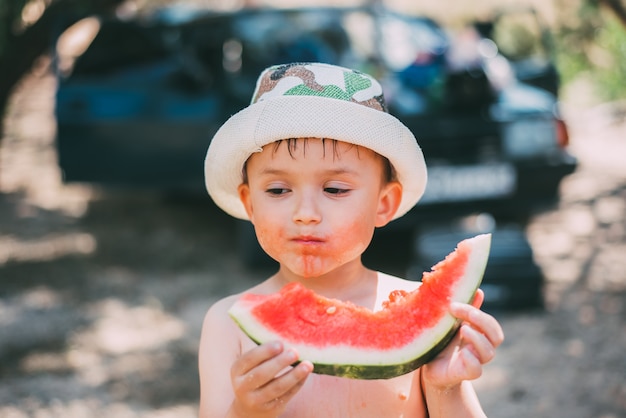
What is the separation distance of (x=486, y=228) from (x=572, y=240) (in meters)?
1.45

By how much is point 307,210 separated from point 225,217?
6365mm

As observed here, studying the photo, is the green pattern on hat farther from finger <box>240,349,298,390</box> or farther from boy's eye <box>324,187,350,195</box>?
finger <box>240,349,298,390</box>

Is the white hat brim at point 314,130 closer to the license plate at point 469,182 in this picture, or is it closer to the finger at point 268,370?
the finger at point 268,370

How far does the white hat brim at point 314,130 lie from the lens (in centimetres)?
178

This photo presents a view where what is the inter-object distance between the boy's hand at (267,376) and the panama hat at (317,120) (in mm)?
517

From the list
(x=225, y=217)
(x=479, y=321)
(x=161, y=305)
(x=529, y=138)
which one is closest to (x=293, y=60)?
(x=529, y=138)

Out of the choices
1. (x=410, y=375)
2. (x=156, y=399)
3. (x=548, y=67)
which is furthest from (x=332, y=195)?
(x=548, y=67)

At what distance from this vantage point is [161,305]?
18.8ft

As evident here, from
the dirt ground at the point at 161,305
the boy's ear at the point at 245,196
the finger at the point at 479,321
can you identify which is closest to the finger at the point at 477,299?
the finger at the point at 479,321

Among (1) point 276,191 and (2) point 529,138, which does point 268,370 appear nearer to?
(1) point 276,191

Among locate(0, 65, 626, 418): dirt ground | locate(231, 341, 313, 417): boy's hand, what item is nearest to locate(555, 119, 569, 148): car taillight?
locate(0, 65, 626, 418): dirt ground

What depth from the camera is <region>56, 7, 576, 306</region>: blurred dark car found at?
5926mm

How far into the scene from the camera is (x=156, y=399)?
439 cm

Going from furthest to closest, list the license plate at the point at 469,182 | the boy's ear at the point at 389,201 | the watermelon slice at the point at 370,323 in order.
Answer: the license plate at the point at 469,182 → the boy's ear at the point at 389,201 → the watermelon slice at the point at 370,323
